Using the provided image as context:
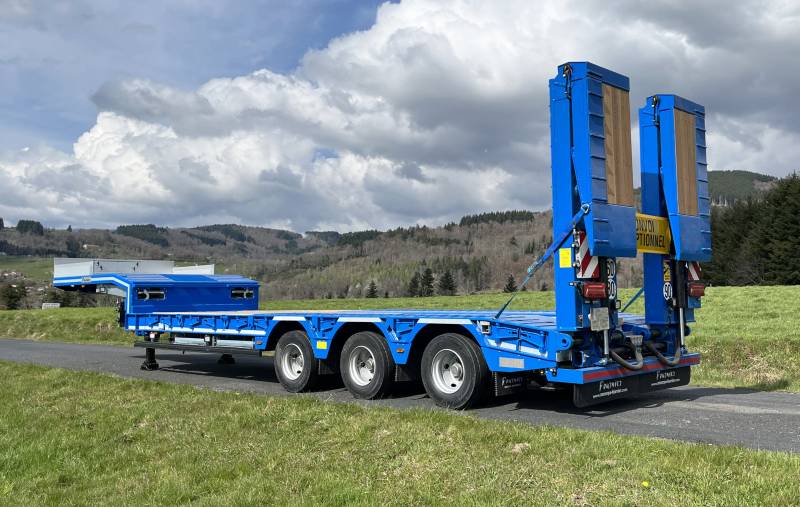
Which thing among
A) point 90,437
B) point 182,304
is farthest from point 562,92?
point 182,304

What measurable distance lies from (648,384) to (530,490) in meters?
4.43

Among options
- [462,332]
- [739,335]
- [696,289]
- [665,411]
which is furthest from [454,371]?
[739,335]

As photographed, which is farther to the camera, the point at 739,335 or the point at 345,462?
→ the point at 739,335

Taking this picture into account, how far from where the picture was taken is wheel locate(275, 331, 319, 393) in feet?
34.6

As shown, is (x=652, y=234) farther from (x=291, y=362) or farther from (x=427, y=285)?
(x=427, y=285)

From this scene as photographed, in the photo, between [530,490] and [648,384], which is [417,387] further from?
[530,490]

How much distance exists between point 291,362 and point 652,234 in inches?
238

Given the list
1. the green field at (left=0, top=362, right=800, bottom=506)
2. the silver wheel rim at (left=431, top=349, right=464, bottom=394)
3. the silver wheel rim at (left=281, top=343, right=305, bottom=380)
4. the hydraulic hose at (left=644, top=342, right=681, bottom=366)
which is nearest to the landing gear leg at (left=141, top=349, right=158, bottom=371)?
the silver wheel rim at (left=281, top=343, right=305, bottom=380)

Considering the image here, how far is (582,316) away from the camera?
788 cm

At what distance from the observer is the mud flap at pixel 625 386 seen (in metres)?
7.93

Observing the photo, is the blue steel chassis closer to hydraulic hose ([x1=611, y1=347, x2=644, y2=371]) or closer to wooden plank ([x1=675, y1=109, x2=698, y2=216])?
hydraulic hose ([x1=611, y1=347, x2=644, y2=371])

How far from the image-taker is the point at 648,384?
894cm

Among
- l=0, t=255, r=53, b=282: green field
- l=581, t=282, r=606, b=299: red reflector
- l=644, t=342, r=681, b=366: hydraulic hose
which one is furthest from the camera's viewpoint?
l=0, t=255, r=53, b=282: green field

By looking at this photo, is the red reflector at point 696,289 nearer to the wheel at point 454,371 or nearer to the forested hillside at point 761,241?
the wheel at point 454,371
